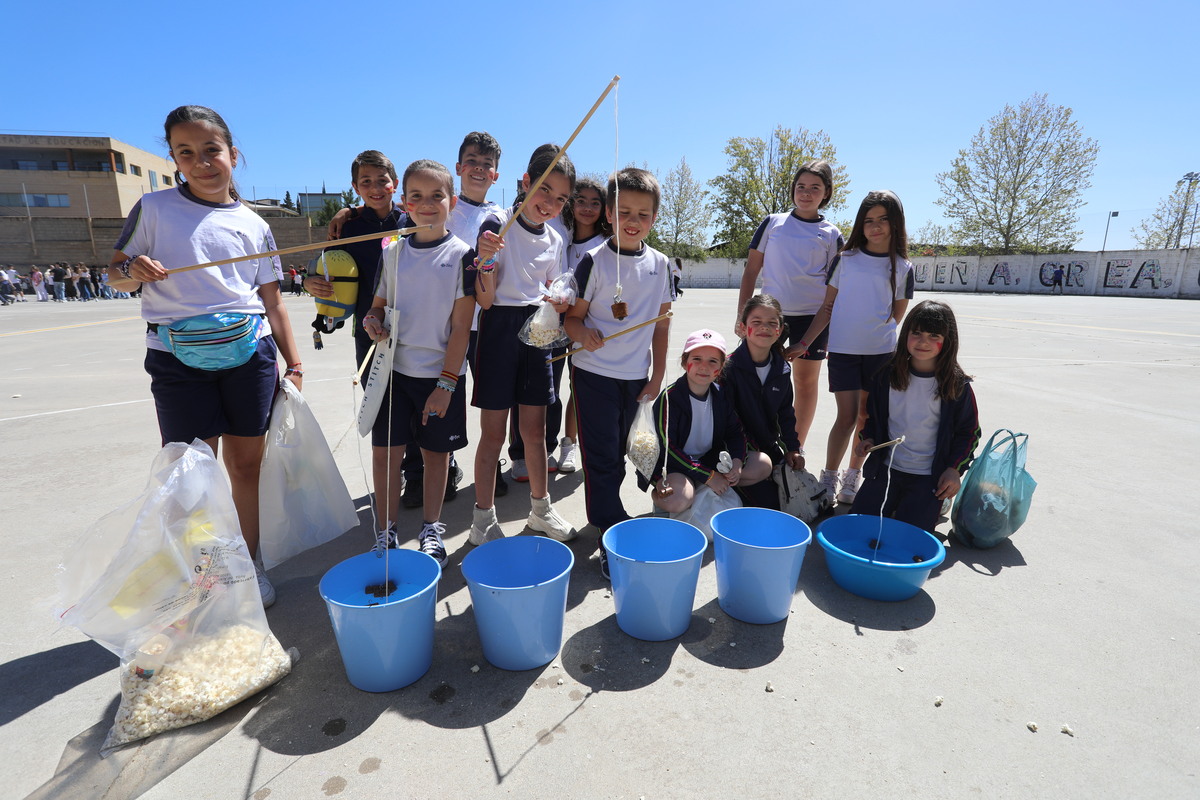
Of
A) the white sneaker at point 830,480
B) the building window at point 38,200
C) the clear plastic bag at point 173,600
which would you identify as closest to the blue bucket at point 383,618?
the clear plastic bag at point 173,600

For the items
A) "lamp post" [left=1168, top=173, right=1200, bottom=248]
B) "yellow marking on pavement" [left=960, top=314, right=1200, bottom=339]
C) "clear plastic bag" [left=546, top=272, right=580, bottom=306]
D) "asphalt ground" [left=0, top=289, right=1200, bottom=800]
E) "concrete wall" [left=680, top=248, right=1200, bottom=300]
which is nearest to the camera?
"asphalt ground" [left=0, top=289, right=1200, bottom=800]

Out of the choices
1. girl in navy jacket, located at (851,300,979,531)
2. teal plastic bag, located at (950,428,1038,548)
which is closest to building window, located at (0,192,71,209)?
girl in navy jacket, located at (851,300,979,531)

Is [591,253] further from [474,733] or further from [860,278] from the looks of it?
[474,733]

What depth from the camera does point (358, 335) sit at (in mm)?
3328

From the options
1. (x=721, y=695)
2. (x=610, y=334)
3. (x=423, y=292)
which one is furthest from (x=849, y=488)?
(x=423, y=292)

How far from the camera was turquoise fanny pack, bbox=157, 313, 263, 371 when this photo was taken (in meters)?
2.26

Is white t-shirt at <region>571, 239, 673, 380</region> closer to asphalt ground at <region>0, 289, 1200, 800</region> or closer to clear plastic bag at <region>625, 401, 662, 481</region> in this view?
clear plastic bag at <region>625, 401, 662, 481</region>

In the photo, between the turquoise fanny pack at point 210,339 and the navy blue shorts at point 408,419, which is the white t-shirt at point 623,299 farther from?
the turquoise fanny pack at point 210,339

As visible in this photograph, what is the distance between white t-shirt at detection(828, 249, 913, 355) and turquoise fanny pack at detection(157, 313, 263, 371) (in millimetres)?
3131

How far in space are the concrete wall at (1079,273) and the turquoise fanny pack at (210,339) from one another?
26.6 metres

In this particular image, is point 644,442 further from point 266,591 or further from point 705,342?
point 266,591

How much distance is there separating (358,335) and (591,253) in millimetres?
1430

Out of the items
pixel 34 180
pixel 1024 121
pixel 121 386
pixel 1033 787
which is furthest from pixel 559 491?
pixel 34 180

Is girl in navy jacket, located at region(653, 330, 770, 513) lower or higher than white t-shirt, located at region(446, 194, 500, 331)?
lower
